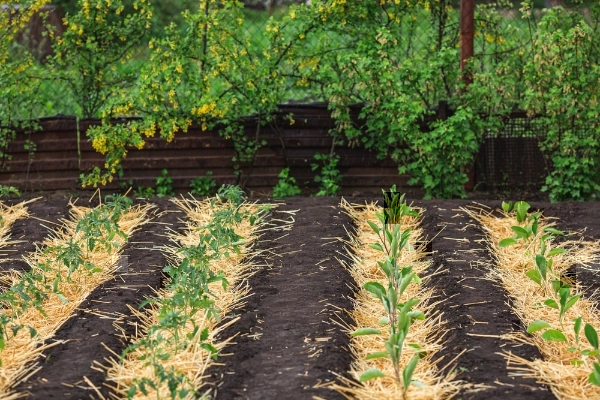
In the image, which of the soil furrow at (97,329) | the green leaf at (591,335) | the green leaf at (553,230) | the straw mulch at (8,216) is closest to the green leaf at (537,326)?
the green leaf at (591,335)

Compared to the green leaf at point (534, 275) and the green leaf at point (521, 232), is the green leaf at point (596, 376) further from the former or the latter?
the green leaf at point (521, 232)

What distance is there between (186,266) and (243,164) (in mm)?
2921

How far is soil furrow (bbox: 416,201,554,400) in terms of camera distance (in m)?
4.02

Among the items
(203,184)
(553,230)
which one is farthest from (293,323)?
(203,184)

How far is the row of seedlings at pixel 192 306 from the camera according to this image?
4082 mm

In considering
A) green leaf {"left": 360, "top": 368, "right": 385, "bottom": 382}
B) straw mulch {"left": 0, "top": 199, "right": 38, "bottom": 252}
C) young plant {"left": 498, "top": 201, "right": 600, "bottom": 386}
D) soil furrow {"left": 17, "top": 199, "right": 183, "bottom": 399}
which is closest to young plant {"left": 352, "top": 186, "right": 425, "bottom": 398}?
green leaf {"left": 360, "top": 368, "right": 385, "bottom": 382}

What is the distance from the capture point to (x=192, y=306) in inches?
183

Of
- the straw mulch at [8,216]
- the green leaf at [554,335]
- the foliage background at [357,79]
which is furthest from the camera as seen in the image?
the foliage background at [357,79]

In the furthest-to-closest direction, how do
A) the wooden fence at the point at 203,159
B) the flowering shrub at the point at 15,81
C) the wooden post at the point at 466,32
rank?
the wooden fence at the point at 203,159, the flowering shrub at the point at 15,81, the wooden post at the point at 466,32

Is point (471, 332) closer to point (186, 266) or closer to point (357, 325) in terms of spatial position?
point (357, 325)

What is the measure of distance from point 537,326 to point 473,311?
43 centimetres

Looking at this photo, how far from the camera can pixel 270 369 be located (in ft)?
13.7

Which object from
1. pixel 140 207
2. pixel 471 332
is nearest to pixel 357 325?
→ pixel 471 332

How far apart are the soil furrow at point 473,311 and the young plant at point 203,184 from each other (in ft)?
6.58
